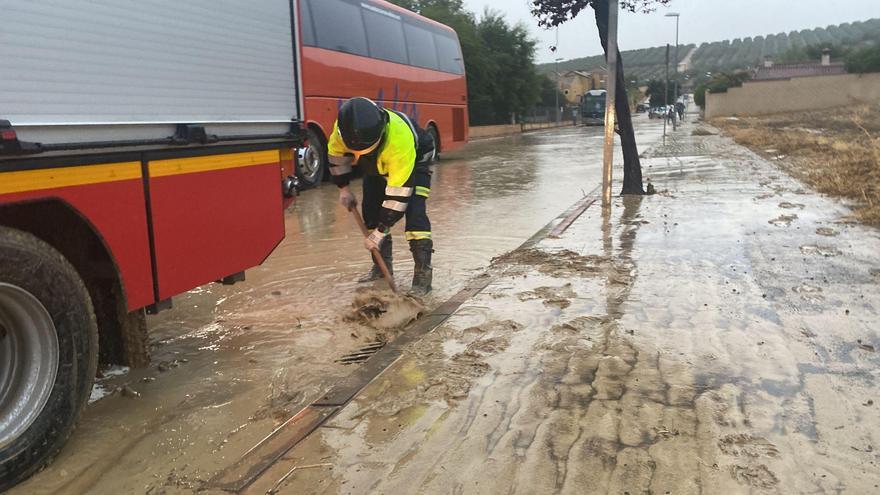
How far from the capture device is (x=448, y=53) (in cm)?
1934

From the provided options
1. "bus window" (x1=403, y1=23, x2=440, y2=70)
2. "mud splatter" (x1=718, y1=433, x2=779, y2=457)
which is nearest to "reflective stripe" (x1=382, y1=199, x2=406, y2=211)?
"mud splatter" (x1=718, y1=433, x2=779, y2=457)

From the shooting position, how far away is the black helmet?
4703mm

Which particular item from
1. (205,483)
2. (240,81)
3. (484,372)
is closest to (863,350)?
(484,372)

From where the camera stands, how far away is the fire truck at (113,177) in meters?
2.66

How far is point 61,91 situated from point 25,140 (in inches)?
12.0

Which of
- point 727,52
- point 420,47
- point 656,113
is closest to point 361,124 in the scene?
point 420,47

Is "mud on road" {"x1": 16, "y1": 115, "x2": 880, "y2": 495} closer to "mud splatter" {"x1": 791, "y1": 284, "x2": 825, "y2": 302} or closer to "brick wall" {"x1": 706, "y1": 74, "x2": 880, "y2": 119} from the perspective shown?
"mud splatter" {"x1": 791, "y1": 284, "x2": 825, "y2": 302}

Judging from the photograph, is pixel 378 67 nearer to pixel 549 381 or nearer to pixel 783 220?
pixel 783 220

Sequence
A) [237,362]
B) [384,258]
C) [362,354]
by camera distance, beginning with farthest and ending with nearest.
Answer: [384,258] → [362,354] → [237,362]

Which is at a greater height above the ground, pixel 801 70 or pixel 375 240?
pixel 801 70

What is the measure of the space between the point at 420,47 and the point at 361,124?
13.4 m

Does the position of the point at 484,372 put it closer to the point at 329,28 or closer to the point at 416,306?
the point at 416,306

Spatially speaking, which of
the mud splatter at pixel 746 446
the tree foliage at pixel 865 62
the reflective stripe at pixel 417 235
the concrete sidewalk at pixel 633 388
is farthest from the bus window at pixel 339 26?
the tree foliage at pixel 865 62

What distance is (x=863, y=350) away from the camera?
3.81 meters
